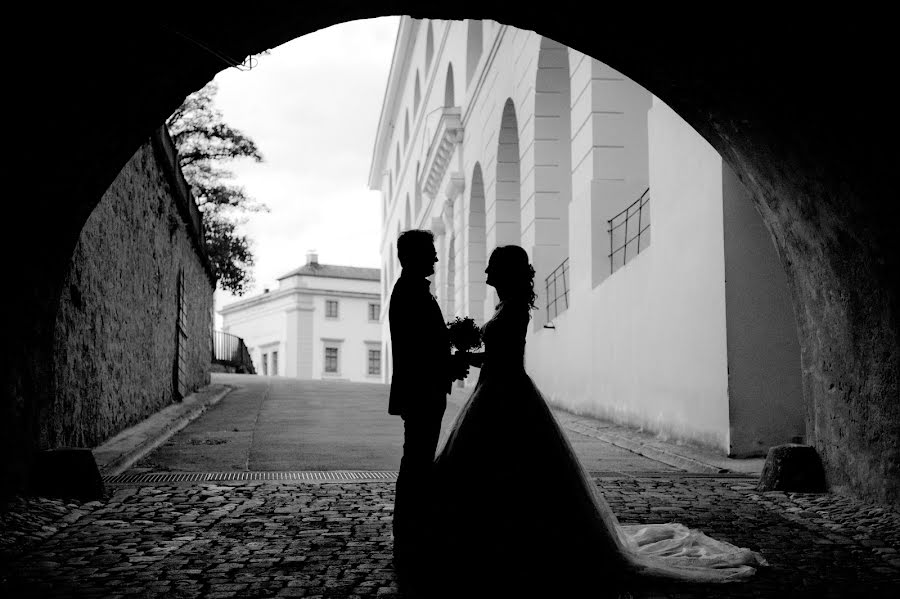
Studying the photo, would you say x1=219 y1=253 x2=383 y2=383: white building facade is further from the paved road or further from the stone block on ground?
the stone block on ground

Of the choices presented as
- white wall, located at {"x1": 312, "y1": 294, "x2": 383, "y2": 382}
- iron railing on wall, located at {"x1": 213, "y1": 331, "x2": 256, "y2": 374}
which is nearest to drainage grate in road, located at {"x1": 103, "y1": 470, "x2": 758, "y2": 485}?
iron railing on wall, located at {"x1": 213, "y1": 331, "x2": 256, "y2": 374}

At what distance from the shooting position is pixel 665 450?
842cm

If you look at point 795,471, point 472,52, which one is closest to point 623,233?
point 795,471

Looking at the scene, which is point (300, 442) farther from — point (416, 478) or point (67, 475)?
point (416, 478)

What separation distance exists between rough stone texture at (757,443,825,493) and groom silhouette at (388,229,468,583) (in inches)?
123

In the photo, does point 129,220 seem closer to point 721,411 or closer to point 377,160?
point 721,411

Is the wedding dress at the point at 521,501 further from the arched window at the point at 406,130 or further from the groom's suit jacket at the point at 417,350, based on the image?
the arched window at the point at 406,130

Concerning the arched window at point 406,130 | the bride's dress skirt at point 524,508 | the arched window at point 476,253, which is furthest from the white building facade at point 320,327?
the bride's dress skirt at point 524,508

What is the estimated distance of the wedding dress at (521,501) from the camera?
143 inches

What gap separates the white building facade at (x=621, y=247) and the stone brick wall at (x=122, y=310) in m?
5.39

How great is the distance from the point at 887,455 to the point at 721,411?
2.65m

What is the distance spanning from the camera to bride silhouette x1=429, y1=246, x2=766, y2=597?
3594 millimetres

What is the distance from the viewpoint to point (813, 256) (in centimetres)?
588

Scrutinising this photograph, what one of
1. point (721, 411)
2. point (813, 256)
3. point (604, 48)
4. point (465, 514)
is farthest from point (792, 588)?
point (721, 411)
